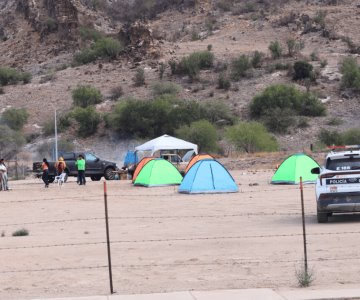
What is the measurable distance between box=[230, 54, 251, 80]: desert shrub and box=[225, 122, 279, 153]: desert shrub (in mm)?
17620

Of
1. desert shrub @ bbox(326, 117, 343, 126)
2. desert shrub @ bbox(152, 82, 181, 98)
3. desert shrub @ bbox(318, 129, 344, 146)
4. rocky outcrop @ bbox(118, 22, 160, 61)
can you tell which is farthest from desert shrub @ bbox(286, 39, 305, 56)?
desert shrub @ bbox(318, 129, 344, 146)

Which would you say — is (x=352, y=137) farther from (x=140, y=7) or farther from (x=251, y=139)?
(x=140, y=7)

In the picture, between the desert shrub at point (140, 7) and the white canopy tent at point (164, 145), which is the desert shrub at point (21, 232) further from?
the desert shrub at point (140, 7)

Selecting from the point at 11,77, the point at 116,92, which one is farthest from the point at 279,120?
the point at 11,77

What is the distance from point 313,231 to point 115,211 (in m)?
9.17

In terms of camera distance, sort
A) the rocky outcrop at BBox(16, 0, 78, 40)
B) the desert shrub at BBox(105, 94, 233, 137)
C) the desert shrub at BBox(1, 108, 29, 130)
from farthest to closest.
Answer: the rocky outcrop at BBox(16, 0, 78, 40), the desert shrub at BBox(1, 108, 29, 130), the desert shrub at BBox(105, 94, 233, 137)

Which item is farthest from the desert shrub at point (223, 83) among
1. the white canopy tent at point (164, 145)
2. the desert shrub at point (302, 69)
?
the white canopy tent at point (164, 145)

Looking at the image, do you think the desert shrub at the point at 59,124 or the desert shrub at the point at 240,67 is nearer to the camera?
the desert shrub at the point at 59,124

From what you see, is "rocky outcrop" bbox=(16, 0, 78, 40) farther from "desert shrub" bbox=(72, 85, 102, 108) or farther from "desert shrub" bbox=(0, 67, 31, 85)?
"desert shrub" bbox=(72, 85, 102, 108)

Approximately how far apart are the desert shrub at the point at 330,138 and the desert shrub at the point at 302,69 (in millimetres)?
15098

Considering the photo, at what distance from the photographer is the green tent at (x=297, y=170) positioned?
120ft

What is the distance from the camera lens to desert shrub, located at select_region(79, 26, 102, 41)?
96562mm

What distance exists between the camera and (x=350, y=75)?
78.2 metres

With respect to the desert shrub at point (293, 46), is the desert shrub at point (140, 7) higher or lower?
higher
